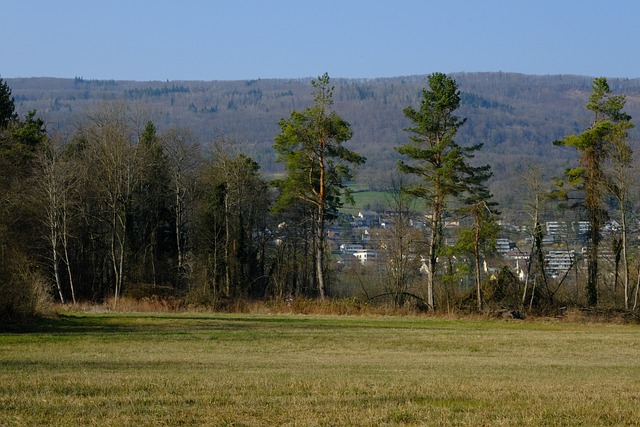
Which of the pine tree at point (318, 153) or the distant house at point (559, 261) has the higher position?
the pine tree at point (318, 153)

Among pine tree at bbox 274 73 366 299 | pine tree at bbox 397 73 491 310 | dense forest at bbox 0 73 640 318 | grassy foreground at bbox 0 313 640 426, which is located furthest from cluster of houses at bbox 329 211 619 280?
grassy foreground at bbox 0 313 640 426

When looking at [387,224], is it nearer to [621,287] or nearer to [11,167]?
[621,287]

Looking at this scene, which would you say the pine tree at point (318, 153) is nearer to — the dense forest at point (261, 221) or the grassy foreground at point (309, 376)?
the dense forest at point (261, 221)

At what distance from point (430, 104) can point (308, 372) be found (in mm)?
38668

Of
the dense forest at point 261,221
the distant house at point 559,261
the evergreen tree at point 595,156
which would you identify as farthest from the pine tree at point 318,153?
the distant house at point 559,261

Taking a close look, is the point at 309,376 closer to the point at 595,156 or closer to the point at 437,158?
the point at 437,158

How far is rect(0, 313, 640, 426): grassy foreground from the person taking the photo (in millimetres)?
11141

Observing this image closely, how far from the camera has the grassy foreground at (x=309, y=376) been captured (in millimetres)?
11141

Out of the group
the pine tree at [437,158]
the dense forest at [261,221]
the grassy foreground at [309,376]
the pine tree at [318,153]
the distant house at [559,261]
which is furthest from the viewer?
the distant house at [559,261]

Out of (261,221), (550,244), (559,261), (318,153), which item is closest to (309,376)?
(318,153)

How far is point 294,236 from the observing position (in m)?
75.1

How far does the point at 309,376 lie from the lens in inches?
674

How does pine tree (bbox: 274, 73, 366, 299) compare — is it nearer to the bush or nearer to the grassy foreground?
the grassy foreground

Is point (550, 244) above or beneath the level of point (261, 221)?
beneath
